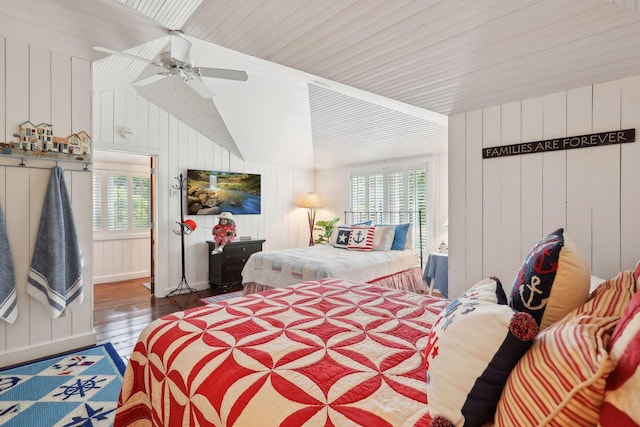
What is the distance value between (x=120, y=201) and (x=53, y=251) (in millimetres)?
3576

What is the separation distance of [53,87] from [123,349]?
2261mm

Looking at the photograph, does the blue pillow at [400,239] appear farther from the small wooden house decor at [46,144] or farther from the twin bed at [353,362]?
the small wooden house decor at [46,144]

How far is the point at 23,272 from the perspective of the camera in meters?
2.56

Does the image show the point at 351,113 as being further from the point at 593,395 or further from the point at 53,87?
the point at 593,395

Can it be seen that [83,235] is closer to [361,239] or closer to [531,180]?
[361,239]

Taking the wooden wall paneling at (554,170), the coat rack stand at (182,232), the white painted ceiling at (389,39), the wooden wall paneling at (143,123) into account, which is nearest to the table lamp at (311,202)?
the coat rack stand at (182,232)

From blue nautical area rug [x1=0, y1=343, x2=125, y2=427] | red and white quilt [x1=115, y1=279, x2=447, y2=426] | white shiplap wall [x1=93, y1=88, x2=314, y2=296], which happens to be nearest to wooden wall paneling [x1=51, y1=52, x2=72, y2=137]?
white shiplap wall [x1=93, y1=88, x2=314, y2=296]

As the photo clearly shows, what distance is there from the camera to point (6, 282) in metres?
2.40

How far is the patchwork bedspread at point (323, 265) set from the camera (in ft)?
11.6

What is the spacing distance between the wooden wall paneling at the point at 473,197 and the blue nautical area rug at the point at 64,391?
2.82 m

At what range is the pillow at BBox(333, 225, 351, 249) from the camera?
188 inches

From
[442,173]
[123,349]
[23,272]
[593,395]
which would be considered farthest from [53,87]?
[442,173]

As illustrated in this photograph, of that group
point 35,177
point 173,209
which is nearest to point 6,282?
point 35,177

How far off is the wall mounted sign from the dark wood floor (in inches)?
136
